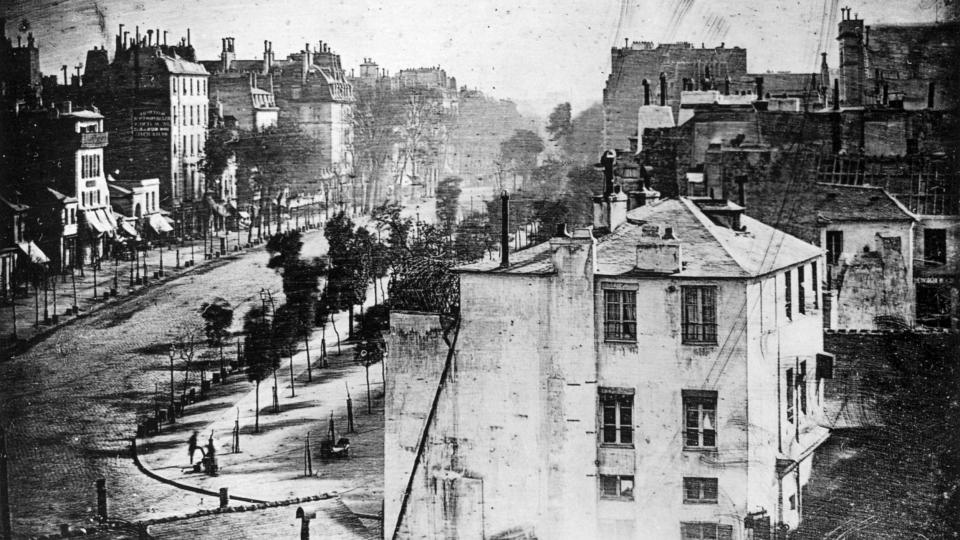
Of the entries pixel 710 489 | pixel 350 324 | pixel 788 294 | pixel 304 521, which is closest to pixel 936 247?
pixel 788 294

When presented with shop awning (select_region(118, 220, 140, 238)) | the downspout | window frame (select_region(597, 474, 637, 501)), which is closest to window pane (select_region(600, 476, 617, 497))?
window frame (select_region(597, 474, 637, 501))

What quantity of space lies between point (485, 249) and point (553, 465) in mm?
1298

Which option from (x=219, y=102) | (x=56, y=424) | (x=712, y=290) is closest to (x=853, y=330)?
(x=712, y=290)

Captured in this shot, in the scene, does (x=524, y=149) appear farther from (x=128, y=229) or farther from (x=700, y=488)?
(x=128, y=229)

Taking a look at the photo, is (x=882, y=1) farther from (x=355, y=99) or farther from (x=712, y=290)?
(x=355, y=99)

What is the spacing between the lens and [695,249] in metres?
5.75

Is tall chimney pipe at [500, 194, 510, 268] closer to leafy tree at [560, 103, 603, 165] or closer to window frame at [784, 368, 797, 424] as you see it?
leafy tree at [560, 103, 603, 165]

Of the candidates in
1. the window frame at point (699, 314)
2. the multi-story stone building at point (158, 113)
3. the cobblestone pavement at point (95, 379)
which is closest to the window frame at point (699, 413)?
the window frame at point (699, 314)

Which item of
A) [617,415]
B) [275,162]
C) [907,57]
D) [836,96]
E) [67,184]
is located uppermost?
[907,57]

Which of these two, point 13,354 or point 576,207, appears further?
point 13,354

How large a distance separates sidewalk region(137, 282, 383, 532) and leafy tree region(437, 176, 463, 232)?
2.76 feet

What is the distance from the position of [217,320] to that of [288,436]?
0.86 metres

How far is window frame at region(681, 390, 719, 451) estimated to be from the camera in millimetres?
5742

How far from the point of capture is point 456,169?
663cm
